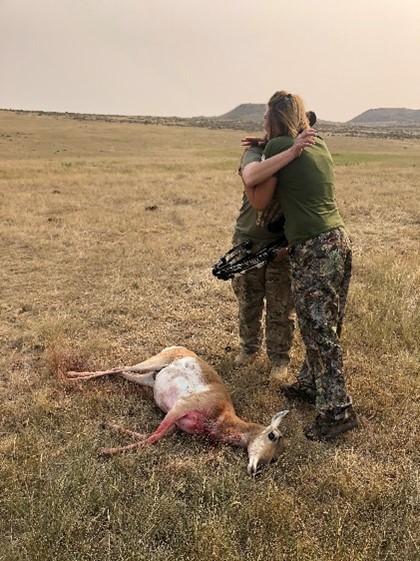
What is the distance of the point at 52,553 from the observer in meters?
3.00

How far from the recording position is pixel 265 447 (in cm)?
386

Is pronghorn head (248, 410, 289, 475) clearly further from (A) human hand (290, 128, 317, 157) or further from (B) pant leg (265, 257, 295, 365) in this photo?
(A) human hand (290, 128, 317, 157)

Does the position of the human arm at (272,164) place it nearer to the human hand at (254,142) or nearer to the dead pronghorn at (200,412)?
the human hand at (254,142)

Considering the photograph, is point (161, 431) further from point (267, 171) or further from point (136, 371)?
point (267, 171)

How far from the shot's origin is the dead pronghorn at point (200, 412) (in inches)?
154

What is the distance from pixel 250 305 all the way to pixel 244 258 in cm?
61

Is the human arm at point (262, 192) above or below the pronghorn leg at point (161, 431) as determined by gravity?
above

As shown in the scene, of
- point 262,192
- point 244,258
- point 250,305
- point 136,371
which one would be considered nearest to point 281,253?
point 244,258

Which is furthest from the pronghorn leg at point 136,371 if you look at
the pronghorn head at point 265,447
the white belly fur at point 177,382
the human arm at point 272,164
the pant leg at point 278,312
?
the human arm at point 272,164

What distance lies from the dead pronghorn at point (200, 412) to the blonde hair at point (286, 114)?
2.03 metres

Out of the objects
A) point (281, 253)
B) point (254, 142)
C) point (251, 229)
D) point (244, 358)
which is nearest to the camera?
point (254, 142)


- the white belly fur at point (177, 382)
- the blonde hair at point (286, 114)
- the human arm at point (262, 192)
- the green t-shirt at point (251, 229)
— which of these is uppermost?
the blonde hair at point (286, 114)

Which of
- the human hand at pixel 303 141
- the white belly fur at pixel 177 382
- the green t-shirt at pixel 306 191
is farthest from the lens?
Answer: the white belly fur at pixel 177 382

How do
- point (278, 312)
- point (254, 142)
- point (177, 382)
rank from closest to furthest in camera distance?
point (254, 142), point (177, 382), point (278, 312)
